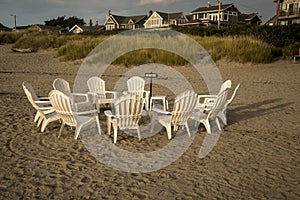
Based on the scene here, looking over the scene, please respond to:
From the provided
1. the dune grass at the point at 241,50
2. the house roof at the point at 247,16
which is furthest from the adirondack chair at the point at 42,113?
the house roof at the point at 247,16

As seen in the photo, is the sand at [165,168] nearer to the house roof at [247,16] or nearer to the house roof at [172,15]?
the house roof at [172,15]

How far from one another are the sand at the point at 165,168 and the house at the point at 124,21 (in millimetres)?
48755

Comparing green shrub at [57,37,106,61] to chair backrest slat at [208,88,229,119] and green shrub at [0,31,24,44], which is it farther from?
green shrub at [0,31,24,44]

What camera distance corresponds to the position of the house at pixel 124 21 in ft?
176

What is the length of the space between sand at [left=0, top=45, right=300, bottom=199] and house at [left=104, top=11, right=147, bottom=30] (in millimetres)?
48755

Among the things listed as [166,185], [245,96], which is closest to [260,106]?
[245,96]

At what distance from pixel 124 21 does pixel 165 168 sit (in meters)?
54.1

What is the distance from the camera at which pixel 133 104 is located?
4648mm

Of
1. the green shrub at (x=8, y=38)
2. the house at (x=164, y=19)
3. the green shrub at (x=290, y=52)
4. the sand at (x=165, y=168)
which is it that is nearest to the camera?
the sand at (x=165, y=168)

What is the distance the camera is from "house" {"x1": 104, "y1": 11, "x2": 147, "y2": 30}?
2110 inches

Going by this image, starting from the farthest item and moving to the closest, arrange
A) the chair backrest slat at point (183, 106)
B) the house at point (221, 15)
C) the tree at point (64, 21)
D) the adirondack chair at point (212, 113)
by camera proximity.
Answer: the tree at point (64, 21) < the house at point (221, 15) < the adirondack chair at point (212, 113) < the chair backrest slat at point (183, 106)

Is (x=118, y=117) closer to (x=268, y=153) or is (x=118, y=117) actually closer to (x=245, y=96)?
(x=268, y=153)

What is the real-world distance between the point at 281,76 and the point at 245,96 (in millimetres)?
4789

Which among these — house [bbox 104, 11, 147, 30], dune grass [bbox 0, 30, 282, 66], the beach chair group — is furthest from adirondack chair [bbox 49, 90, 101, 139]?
house [bbox 104, 11, 147, 30]
